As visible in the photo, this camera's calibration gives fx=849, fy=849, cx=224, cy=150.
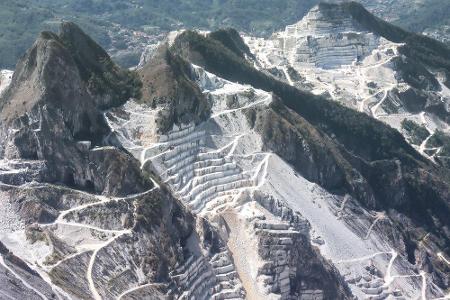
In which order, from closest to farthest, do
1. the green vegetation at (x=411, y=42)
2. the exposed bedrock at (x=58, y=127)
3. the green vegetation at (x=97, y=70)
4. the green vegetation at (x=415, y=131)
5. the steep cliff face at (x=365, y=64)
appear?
the exposed bedrock at (x=58, y=127)
the green vegetation at (x=97, y=70)
the green vegetation at (x=415, y=131)
the steep cliff face at (x=365, y=64)
the green vegetation at (x=411, y=42)

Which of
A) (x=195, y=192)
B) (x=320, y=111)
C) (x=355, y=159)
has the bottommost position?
(x=355, y=159)

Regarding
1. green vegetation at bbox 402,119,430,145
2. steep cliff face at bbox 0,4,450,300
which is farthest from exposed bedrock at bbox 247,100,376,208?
green vegetation at bbox 402,119,430,145

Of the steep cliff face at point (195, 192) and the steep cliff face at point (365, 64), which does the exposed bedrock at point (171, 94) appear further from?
the steep cliff face at point (365, 64)

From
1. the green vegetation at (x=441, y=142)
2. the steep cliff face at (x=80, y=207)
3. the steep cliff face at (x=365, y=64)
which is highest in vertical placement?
the steep cliff face at (x=80, y=207)

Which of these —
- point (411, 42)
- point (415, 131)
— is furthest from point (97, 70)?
point (411, 42)

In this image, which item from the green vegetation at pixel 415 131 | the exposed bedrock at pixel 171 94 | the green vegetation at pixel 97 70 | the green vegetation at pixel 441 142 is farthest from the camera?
the green vegetation at pixel 415 131

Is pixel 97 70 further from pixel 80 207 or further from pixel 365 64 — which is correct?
pixel 365 64

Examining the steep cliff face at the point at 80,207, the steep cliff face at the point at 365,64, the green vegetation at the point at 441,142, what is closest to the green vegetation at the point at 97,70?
the steep cliff face at the point at 80,207

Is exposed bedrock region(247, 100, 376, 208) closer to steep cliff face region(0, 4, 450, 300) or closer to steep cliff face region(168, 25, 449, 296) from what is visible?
steep cliff face region(168, 25, 449, 296)

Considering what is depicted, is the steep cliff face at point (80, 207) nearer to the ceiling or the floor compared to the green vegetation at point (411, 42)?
nearer to the ceiling
